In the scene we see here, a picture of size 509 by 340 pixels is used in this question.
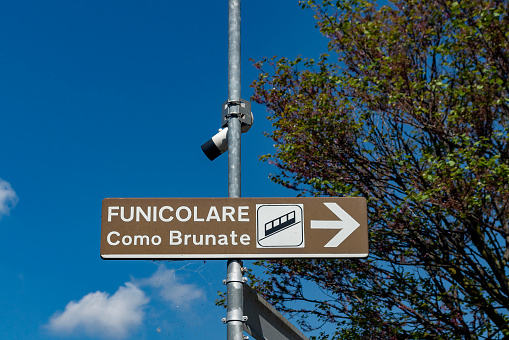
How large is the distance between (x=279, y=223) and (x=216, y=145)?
38.8 inches

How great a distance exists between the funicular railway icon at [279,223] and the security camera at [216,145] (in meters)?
0.91

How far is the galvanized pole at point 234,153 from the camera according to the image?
4.15m

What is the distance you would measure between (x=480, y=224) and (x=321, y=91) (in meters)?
4.27

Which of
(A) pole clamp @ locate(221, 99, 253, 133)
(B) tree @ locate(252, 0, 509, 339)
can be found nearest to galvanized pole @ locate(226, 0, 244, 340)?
(A) pole clamp @ locate(221, 99, 253, 133)

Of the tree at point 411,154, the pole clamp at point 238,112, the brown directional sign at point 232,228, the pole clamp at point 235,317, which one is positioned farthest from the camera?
the tree at point 411,154

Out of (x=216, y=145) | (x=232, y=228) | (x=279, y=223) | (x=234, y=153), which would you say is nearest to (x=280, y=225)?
(x=279, y=223)

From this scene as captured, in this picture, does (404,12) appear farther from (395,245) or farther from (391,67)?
(395,245)

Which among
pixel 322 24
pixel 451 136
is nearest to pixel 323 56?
pixel 322 24

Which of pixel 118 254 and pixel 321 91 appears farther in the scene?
pixel 321 91

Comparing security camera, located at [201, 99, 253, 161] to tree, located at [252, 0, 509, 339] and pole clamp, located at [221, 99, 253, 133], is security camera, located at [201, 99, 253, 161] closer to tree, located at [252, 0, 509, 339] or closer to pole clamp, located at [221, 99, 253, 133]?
pole clamp, located at [221, 99, 253, 133]

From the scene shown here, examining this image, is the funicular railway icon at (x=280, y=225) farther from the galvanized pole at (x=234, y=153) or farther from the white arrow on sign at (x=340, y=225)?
the galvanized pole at (x=234, y=153)

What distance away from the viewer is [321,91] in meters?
13.3

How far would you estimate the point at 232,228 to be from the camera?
175 inches

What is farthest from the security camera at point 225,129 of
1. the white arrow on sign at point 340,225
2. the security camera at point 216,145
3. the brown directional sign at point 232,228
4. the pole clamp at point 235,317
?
the pole clamp at point 235,317
